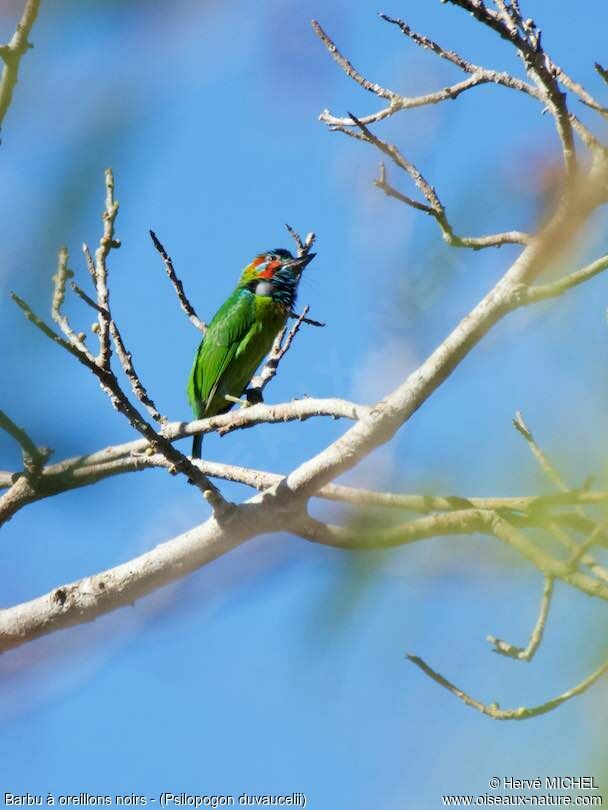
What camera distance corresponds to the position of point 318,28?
2775 mm

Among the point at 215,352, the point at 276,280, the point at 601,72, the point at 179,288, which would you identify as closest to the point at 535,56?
the point at 601,72

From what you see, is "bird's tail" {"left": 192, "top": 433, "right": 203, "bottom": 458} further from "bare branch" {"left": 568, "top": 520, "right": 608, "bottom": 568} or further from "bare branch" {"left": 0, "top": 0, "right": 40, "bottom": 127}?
"bare branch" {"left": 568, "top": 520, "right": 608, "bottom": 568}

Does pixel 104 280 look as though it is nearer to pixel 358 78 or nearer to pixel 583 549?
pixel 358 78

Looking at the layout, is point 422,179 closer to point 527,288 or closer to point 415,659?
point 527,288

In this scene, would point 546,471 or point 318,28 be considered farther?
point 318,28

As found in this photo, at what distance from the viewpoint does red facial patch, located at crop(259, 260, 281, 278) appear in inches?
269

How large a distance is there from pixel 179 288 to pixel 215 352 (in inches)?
66.9

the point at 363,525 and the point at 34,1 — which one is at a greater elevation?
the point at 34,1

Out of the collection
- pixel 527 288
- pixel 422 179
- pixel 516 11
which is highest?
pixel 516 11

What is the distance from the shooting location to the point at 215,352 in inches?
243

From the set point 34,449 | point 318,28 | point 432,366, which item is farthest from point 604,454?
point 318,28

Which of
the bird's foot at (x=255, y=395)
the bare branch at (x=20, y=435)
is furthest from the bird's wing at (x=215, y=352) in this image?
the bare branch at (x=20, y=435)

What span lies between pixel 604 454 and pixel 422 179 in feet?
5.51

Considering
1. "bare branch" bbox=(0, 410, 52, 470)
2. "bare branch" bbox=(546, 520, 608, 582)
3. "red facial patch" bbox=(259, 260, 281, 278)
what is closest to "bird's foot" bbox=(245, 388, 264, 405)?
"red facial patch" bbox=(259, 260, 281, 278)
